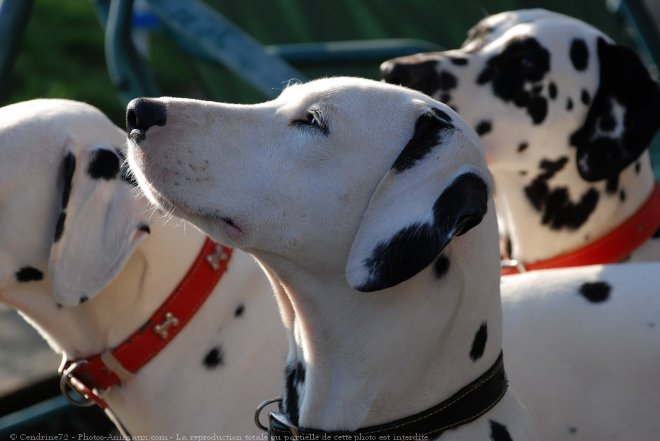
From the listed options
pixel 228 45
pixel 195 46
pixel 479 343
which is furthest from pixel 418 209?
pixel 195 46

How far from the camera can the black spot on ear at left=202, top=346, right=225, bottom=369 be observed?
10.4 ft

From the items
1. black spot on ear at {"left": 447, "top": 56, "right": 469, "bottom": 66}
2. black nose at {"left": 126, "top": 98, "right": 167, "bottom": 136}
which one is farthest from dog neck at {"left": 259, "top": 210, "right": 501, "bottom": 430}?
black spot on ear at {"left": 447, "top": 56, "right": 469, "bottom": 66}

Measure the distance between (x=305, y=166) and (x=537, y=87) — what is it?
193cm

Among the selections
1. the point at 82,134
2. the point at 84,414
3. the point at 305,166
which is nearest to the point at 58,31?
the point at 84,414

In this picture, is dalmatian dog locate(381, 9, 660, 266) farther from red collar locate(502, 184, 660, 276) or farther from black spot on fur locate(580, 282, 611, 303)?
black spot on fur locate(580, 282, 611, 303)

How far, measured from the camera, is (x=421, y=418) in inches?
102

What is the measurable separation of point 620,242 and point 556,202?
28cm

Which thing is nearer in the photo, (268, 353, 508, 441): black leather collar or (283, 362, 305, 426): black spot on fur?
(268, 353, 508, 441): black leather collar

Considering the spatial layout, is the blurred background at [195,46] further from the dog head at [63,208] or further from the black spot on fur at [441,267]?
the black spot on fur at [441,267]

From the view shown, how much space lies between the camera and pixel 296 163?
2520mm

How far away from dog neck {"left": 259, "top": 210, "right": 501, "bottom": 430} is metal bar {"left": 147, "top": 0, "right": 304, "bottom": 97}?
1389 mm

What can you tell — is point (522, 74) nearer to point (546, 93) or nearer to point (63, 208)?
point (546, 93)

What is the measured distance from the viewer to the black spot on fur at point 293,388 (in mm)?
2723

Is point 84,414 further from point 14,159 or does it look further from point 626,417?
point 626,417
